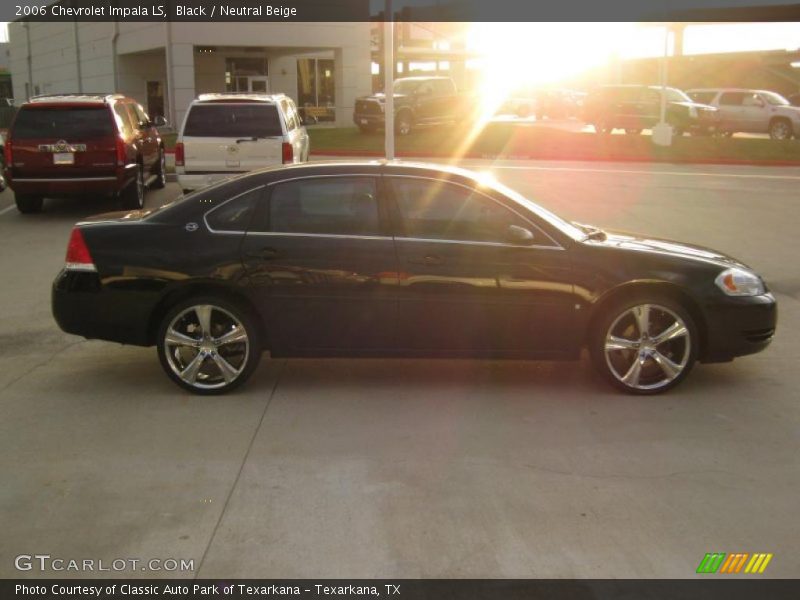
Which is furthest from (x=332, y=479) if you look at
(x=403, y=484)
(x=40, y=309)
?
(x=40, y=309)

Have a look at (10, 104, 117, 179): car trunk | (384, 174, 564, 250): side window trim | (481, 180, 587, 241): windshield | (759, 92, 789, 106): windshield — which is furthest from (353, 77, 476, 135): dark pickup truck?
(384, 174, 564, 250): side window trim

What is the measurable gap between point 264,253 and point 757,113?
28934mm

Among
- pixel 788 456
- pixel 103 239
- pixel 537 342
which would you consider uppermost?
pixel 103 239

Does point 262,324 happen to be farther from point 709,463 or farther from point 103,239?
point 709,463

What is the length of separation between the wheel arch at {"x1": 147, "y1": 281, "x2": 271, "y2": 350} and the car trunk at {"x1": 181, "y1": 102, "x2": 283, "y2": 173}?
7.57m

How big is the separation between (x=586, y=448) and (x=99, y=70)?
134ft

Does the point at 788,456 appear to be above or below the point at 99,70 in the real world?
below

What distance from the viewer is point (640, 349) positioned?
609 cm

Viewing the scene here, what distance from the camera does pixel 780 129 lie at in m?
30.6

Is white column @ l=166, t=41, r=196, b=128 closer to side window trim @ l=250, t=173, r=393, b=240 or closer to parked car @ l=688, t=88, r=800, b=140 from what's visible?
parked car @ l=688, t=88, r=800, b=140

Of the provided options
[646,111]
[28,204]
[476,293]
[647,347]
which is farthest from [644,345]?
[646,111]

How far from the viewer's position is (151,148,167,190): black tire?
1667 cm

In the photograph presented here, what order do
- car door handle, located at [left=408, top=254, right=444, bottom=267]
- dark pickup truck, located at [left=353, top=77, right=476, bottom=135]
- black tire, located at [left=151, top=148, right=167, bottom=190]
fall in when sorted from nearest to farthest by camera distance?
car door handle, located at [left=408, top=254, right=444, bottom=267] < black tire, located at [left=151, top=148, right=167, bottom=190] < dark pickup truck, located at [left=353, top=77, right=476, bottom=135]

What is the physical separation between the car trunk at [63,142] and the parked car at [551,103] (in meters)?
28.7
